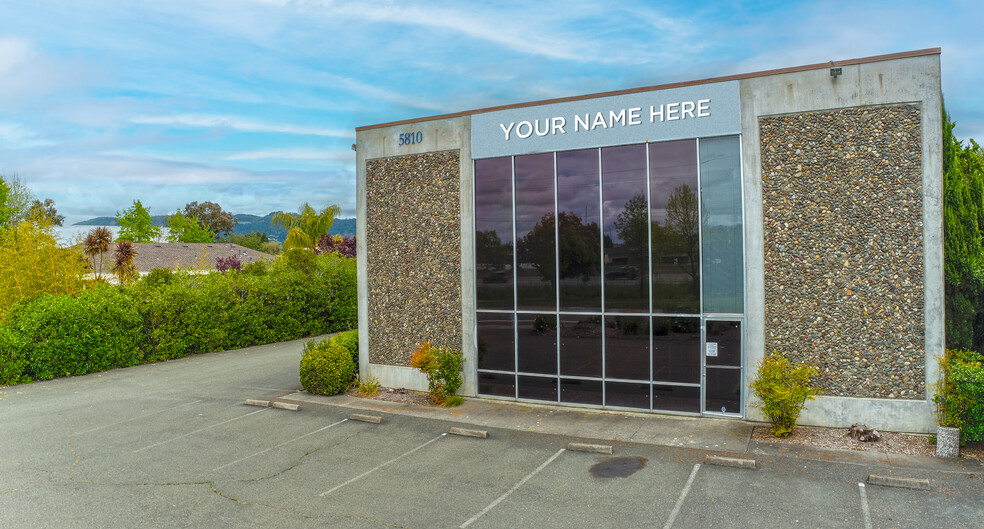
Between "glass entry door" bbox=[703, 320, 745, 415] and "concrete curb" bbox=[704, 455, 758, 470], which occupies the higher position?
"glass entry door" bbox=[703, 320, 745, 415]

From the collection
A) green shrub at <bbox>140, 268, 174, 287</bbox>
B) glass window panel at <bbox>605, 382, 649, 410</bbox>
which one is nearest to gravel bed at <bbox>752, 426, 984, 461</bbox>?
glass window panel at <bbox>605, 382, 649, 410</bbox>

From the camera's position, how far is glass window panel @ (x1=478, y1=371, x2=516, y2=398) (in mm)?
13836

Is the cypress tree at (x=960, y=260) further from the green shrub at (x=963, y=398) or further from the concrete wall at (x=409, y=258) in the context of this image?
Result: the concrete wall at (x=409, y=258)

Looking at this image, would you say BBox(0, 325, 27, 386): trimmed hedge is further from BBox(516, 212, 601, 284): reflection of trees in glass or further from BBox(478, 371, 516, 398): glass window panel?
BBox(516, 212, 601, 284): reflection of trees in glass

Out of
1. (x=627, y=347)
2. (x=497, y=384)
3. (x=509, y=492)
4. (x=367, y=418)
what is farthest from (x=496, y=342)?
(x=509, y=492)

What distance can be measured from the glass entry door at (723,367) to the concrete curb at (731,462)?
2.45m

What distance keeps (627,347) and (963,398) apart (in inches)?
225

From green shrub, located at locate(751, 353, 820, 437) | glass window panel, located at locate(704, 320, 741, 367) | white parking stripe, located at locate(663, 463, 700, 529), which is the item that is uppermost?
glass window panel, located at locate(704, 320, 741, 367)

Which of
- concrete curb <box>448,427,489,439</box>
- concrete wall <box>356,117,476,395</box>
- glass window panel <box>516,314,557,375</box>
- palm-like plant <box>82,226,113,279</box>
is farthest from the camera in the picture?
palm-like plant <box>82,226,113,279</box>

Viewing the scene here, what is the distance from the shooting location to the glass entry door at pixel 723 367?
1160cm

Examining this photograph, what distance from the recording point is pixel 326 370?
14844 millimetres

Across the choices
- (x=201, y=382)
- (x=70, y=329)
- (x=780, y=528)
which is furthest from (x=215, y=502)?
(x=70, y=329)

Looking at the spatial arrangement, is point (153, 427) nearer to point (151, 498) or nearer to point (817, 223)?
point (151, 498)

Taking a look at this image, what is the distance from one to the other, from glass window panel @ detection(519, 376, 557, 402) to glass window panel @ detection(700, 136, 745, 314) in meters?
3.91
